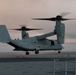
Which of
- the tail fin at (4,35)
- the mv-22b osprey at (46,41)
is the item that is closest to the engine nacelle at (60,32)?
the mv-22b osprey at (46,41)

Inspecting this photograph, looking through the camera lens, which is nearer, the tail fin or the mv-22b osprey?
the tail fin

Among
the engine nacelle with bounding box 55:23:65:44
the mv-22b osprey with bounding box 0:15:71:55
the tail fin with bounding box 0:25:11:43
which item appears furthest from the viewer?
the engine nacelle with bounding box 55:23:65:44

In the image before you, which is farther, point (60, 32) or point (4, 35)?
point (60, 32)

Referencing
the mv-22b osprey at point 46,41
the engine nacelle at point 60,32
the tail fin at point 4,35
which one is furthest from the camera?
the engine nacelle at point 60,32

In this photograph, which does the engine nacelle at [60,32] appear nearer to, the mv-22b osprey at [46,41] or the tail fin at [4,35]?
the mv-22b osprey at [46,41]

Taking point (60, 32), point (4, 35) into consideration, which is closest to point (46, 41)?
point (60, 32)

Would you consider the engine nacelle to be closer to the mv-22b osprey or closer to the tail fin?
the mv-22b osprey

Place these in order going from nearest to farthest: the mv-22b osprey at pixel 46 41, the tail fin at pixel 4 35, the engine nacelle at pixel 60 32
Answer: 1. the tail fin at pixel 4 35
2. the mv-22b osprey at pixel 46 41
3. the engine nacelle at pixel 60 32

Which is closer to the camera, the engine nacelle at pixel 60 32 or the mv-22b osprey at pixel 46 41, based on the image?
the mv-22b osprey at pixel 46 41

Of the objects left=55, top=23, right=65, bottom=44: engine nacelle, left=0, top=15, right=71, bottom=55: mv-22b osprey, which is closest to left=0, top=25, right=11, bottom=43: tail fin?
left=0, top=15, right=71, bottom=55: mv-22b osprey

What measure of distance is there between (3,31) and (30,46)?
31.7 feet

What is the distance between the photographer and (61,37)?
88688 mm

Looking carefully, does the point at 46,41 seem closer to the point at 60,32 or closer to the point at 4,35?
the point at 60,32

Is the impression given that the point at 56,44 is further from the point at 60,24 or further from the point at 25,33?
the point at 25,33
